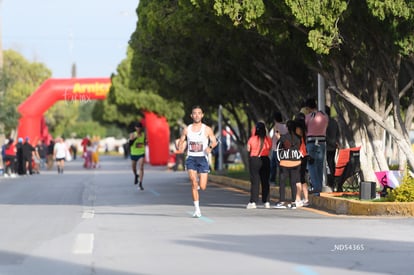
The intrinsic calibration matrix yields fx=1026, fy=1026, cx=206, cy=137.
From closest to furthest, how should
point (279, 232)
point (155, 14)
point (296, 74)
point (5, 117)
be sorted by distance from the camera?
point (279, 232)
point (155, 14)
point (296, 74)
point (5, 117)

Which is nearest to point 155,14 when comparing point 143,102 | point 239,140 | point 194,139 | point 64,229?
point 194,139

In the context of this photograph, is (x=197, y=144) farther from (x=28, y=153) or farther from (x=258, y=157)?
(x=28, y=153)

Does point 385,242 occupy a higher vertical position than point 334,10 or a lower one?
lower

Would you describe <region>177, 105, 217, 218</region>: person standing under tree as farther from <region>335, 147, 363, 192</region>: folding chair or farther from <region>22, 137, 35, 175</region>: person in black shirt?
<region>22, 137, 35, 175</region>: person in black shirt

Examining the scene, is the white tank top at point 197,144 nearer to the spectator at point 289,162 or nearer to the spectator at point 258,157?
the spectator at point 258,157

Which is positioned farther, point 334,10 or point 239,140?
point 239,140

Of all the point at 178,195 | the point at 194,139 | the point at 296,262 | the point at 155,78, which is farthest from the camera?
the point at 155,78

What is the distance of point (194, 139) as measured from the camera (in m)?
17.5

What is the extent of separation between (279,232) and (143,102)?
5141 centimetres

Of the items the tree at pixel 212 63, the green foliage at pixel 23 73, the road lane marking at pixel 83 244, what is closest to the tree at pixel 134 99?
the tree at pixel 212 63

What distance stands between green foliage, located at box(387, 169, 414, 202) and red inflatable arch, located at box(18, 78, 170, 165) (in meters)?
42.9

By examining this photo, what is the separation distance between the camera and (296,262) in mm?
10469

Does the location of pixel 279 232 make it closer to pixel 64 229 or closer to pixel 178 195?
pixel 64 229

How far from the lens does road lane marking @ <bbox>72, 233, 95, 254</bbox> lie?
11656 millimetres
